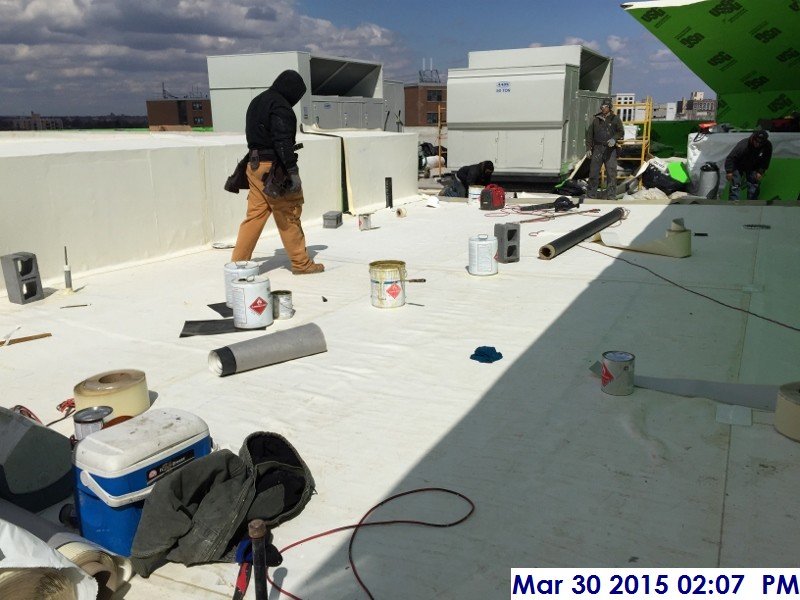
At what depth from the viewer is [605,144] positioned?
1263 cm

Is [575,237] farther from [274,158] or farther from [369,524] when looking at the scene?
[369,524]

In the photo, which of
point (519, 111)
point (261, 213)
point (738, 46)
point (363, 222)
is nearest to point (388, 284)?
point (261, 213)

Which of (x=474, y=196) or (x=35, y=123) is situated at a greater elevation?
(x=35, y=123)

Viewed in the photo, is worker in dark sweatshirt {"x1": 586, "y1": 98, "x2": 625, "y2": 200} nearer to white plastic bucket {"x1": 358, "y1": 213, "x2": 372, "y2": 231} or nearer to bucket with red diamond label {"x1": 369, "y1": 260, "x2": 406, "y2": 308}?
white plastic bucket {"x1": 358, "y1": 213, "x2": 372, "y2": 231}

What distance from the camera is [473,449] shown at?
10.1ft

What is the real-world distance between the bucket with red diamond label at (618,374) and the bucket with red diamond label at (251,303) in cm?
248

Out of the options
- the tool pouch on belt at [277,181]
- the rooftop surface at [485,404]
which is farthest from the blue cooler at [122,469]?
the tool pouch on belt at [277,181]

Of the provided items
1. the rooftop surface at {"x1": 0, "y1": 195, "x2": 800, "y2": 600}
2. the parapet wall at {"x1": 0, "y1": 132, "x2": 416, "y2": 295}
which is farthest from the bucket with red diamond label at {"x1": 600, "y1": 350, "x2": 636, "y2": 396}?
the parapet wall at {"x1": 0, "y1": 132, "x2": 416, "y2": 295}

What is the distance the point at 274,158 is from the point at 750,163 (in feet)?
31.6

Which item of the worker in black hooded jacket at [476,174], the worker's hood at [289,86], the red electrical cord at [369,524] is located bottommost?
the red electrical cord at [369,524]

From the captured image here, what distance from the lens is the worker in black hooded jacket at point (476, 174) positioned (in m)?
12.9

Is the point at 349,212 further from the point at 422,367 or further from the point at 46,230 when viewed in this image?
the point at 422,367

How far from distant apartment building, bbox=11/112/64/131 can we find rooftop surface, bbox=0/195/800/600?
26316 millimetres

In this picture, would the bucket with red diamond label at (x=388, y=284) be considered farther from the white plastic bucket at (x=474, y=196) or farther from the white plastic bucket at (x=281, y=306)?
the white plastic bucket at (x=474, y=196)
